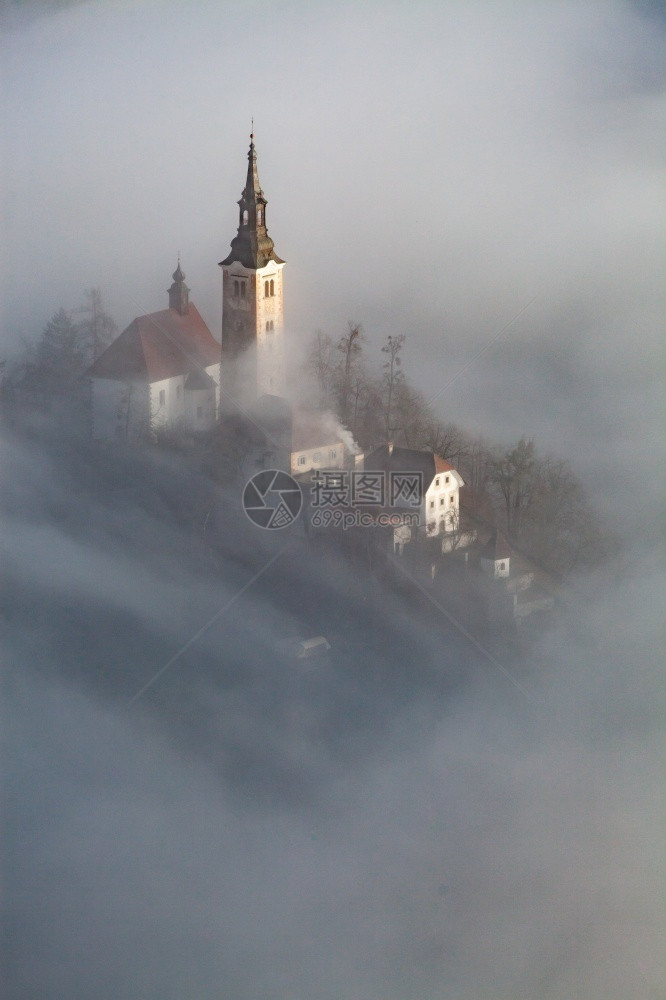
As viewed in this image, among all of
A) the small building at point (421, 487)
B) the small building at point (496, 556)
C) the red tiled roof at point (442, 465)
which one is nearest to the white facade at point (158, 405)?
the small building at point (421, 487)

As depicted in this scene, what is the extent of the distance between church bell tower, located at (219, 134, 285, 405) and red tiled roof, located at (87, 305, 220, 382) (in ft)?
0.53

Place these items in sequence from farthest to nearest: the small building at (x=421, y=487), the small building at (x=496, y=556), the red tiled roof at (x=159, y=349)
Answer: the small building at (x=496, y=556) → the red tiled roof at (x=159, y=349) → the small building at (x=421, y=487)

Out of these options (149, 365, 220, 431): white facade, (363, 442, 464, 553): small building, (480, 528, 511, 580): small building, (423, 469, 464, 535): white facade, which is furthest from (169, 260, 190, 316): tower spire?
(480, 528, 511, 580): small building

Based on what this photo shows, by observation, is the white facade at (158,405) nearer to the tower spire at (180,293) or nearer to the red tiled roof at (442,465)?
the tower spire at (180,293)

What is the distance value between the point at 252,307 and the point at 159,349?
0.68m

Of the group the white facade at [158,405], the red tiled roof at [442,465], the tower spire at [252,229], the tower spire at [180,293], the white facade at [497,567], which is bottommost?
the white facade at [497,567]

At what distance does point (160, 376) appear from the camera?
30.0 ft

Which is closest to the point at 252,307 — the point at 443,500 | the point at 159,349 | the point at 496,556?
the point at 159,349

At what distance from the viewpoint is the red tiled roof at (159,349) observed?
909cm

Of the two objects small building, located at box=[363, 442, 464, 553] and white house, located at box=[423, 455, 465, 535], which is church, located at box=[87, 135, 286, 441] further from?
white house, located at box=[423, 455, 465, 535]

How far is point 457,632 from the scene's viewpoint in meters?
9.39

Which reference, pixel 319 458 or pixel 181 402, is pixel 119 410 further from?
pixel 319 458

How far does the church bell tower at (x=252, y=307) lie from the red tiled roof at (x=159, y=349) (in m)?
0.16

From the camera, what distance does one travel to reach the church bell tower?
9000 millimetres
